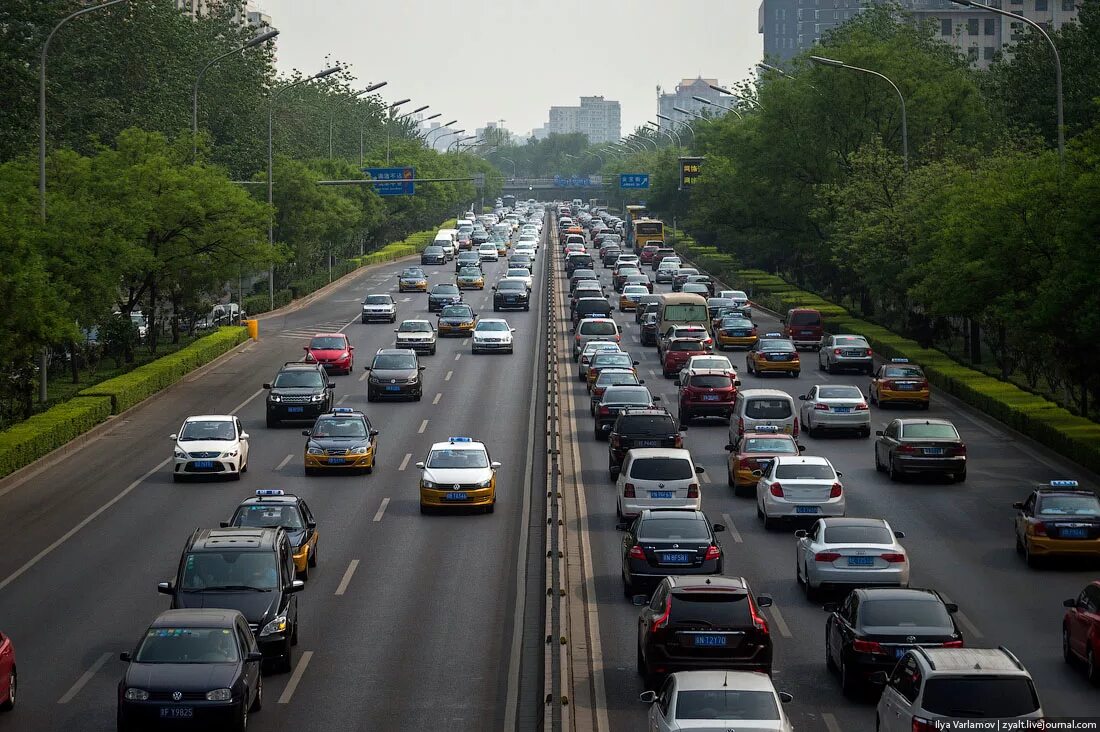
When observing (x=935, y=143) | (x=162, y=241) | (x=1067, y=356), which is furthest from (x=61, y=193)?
(x=935, y=143)

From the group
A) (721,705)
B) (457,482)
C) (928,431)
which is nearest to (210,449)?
(457,482)

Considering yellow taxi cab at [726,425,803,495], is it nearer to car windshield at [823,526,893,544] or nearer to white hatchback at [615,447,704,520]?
white hatchback at [615,447,704,520]

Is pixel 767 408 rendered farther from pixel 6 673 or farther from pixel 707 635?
pixel 6 673

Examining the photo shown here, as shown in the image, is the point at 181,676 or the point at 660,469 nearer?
the point at 181,676

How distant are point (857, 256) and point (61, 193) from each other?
33.7 metres

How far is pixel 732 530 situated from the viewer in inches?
1260

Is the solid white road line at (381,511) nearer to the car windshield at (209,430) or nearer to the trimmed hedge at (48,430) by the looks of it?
the car windshield at (209,430)

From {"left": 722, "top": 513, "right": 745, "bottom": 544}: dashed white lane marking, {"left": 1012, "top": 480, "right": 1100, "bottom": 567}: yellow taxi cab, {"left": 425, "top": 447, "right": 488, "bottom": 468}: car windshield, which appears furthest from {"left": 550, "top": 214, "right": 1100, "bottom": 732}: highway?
{"left": 425, "top": 447, "right": 488, "bottom": 468}: car windshield

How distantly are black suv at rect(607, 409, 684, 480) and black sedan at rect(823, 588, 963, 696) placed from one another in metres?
17.1

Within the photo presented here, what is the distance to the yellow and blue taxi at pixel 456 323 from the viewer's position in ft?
232

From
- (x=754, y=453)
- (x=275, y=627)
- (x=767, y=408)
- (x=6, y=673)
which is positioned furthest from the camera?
(x=767, y=408)

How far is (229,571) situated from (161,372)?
106 ft

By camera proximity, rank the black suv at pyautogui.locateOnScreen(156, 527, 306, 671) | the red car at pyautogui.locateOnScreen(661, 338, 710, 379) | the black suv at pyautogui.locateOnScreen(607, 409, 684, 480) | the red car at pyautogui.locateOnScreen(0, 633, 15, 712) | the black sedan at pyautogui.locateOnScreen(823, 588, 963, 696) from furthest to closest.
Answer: the red car at pyautogui.locateOnScreen(661, 338, 710, 379)
the black suv at pyautogui.locateOnScreen(607, 409, 684, 480)
the black suv at pyautogui.locateOnScreen(156, 527, 306, 671)
the black sedan at pyautogui.locateOnScreen(823, 588, 963, 696)
the red car at pyautogui.locateOnScreen(0, 633, 15, 712)

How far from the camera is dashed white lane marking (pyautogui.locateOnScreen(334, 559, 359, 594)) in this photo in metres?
26.8
